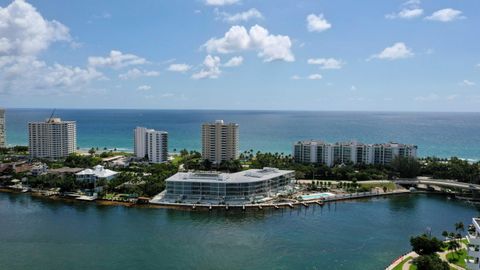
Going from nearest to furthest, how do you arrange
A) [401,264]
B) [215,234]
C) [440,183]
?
1. [401,264]
2. [215,234]
3. [440,183]

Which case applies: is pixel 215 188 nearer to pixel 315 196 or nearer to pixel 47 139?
pixel 315 196

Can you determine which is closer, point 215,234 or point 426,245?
point 426,245

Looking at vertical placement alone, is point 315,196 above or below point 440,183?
below

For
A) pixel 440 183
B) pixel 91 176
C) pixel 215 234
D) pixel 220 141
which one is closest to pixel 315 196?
pixel 215 234

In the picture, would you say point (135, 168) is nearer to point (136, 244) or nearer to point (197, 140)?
point (136, 244)

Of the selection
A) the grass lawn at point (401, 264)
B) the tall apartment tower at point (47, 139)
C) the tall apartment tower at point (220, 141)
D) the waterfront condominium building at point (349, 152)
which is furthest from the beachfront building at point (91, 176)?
the grass lawn at point (401, 264)

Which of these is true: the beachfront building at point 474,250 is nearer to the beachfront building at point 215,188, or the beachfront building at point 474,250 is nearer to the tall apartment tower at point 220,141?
the beachfront building at point 215,188
